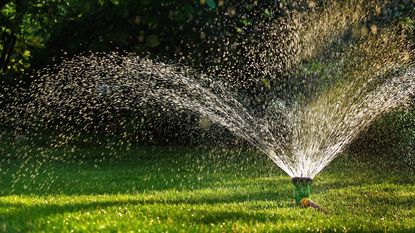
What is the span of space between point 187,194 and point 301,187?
7.28 feet

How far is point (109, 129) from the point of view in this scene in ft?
75.6

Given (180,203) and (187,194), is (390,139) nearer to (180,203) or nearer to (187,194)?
(187,194)

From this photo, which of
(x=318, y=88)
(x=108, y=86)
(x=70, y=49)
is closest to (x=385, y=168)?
(x=318, y=88)

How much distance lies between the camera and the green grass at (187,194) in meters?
6.98

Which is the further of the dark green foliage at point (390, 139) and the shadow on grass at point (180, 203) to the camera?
the dark green foliage at point (390, 139)

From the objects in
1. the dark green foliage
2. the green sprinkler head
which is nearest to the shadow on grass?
the green sprinkler head

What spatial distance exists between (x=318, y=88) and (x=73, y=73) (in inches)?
320

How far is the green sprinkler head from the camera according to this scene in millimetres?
8242

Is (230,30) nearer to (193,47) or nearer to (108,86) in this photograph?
(193,47)

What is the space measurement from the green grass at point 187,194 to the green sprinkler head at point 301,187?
0.18 m

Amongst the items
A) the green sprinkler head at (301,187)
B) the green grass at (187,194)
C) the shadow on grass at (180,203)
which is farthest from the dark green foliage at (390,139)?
the green sprinkler head at (301,187)

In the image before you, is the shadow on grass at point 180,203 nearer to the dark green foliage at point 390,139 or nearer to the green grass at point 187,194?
Answer: the green grass at point 187,194

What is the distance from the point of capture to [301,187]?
27.8 ft

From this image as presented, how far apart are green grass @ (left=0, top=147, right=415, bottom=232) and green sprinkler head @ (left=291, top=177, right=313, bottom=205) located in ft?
0.61
